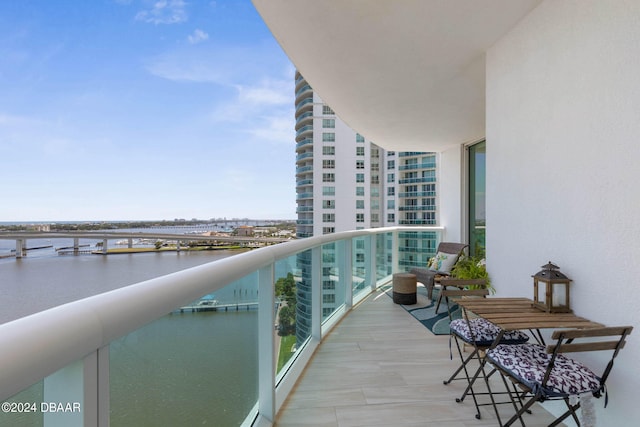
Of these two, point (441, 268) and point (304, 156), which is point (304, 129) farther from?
point (441, 268)

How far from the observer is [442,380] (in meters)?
2.75

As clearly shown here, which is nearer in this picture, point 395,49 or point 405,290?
point 395,49

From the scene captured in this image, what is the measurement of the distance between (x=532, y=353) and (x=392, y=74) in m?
3.01

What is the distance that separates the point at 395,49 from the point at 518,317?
8.24 ft

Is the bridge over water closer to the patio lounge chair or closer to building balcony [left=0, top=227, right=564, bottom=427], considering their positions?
building balcony [left=0, top=227, right=564, bottom=427]

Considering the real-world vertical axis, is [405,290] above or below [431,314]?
above

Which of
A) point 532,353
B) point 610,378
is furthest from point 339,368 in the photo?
point 610,378

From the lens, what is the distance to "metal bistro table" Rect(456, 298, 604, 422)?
1969 millimetres

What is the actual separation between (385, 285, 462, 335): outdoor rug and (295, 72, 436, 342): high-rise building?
32.6m

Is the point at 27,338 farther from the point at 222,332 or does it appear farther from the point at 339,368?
the point at 339,368

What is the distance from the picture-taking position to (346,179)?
43.0m

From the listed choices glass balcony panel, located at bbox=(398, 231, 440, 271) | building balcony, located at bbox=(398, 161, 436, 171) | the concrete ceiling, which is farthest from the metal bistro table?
building balcony, located at bbox=(398, 161, 436, 171)

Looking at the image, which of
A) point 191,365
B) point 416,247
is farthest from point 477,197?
point 191,365

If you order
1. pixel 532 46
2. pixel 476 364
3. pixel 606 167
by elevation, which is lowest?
pixel 476 364
